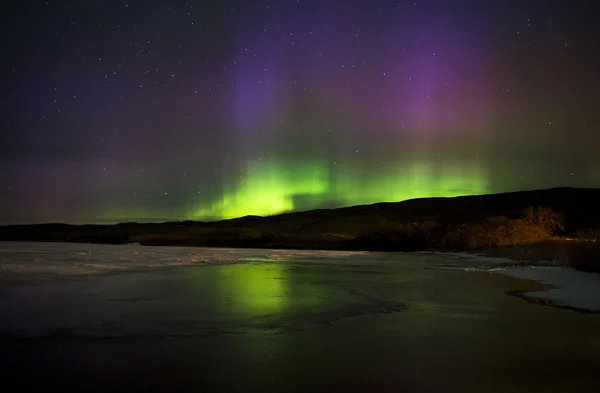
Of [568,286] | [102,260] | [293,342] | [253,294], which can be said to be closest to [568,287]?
[568,286]

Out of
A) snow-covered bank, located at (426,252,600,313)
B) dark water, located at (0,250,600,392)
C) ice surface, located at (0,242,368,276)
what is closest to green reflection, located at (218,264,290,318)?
dark water, located at (0,250,600,392)

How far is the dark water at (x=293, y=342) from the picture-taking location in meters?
6.78

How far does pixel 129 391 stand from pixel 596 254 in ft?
94.9

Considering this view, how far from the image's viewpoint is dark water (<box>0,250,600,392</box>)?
22.2ft

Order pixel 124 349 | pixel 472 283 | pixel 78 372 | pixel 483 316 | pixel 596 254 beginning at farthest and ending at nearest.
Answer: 1. pixel 596 254
2. pixel 472 283
3. pixel 483 316
4. pixel 124 349
5. pixel 78 372

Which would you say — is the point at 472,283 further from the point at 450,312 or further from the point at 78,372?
the point at 78,372

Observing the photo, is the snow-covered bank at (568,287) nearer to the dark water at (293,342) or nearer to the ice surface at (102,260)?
the dark water at (293,342)

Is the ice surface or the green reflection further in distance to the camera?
the ice surface

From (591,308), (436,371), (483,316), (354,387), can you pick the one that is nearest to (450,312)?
(483,316)

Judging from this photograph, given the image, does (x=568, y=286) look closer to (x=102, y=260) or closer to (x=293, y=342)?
(x=293, y=342)

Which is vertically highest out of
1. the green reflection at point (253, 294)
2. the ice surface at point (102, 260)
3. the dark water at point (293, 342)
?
the ice surface at point (102, 260)

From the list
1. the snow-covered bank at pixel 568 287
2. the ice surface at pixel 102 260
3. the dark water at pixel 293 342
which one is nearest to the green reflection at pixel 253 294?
the dark water at pixel 293 342

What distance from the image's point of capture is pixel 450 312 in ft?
42.0

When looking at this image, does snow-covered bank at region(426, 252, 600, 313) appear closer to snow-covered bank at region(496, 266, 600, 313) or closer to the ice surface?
snow-covered bank at region(496, 266, 600, 313)
